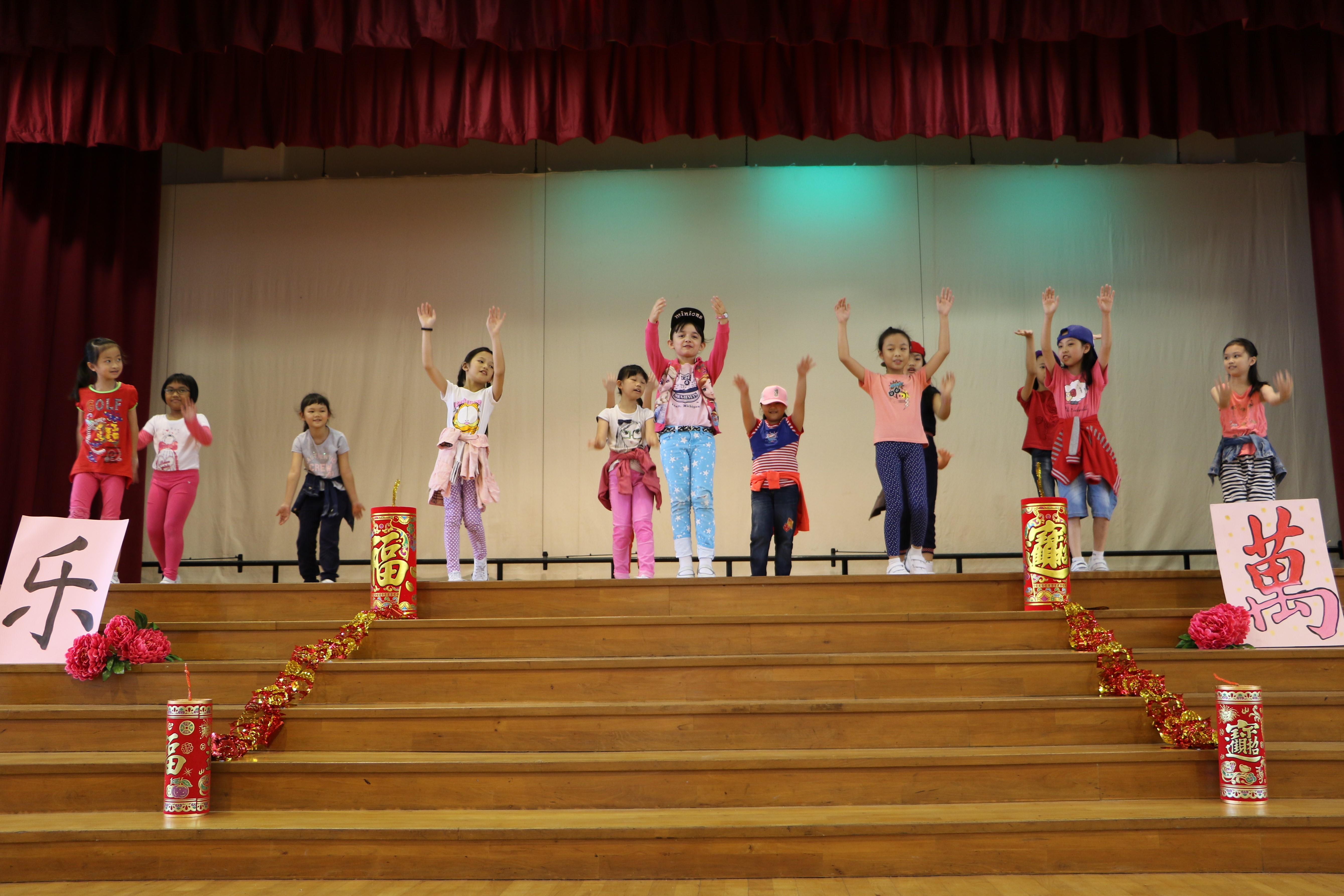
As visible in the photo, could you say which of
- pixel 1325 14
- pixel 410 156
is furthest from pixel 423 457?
pixel 1325 14

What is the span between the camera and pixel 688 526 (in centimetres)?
495

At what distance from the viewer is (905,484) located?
16.1ft

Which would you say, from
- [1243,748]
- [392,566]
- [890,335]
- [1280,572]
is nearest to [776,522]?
[890,335]

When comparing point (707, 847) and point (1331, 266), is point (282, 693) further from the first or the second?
point (1331, 266)

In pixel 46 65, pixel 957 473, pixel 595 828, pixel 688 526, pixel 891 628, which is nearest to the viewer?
pixel 595 828

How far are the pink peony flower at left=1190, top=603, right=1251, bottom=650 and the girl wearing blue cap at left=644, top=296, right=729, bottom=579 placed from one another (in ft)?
6.25

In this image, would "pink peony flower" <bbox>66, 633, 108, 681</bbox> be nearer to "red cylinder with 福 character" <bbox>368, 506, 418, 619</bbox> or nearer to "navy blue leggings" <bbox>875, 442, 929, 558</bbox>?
"red cylinder with 福 character" <bbox>368, 506, 418, 619</bbox>

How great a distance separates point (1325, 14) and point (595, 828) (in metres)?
→ 5.21

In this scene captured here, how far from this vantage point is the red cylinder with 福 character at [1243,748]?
3150 millimetres

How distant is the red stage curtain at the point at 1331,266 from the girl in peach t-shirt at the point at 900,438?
2.96 meters

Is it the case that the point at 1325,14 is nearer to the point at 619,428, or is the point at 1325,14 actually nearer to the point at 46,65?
the point at 619,428

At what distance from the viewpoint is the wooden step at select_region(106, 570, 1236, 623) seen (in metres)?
4.34

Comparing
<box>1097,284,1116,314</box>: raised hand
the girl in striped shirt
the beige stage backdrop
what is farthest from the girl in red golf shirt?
the beige stage backdrop

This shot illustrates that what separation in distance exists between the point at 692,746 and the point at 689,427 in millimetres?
1710
